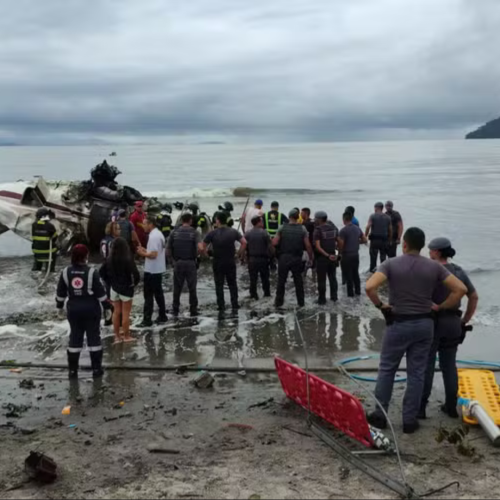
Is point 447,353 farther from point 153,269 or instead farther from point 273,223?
point 273,223

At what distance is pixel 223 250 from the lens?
408 inches

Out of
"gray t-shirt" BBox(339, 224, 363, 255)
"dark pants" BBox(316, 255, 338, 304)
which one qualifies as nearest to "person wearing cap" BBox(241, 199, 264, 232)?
"gray t-shirt" BBox(339, 224, 363, 255)

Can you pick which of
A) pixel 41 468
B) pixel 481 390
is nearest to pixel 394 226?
pixel 481 390

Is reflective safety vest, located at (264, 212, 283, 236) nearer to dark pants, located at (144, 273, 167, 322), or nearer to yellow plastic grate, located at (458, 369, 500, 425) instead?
dark pants, located at (144, 273, 167, 322)

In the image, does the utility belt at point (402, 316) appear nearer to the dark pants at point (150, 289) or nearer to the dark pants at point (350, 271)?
the dark pants at point (150, 289)

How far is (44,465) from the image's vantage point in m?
4.67

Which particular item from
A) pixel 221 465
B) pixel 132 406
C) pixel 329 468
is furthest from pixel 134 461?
pixel 329 468

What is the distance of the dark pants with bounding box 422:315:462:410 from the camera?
19.1 feet

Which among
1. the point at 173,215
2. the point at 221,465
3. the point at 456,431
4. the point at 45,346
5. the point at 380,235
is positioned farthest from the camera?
the point at 173,215

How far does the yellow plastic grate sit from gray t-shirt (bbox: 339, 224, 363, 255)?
505 centimetres

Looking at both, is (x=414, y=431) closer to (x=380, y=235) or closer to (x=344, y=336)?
(x=344, y=336)

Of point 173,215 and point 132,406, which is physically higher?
point 173,215

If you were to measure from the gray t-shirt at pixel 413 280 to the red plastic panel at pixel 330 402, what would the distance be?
0.97 meters

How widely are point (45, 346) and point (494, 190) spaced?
41.6 meters
